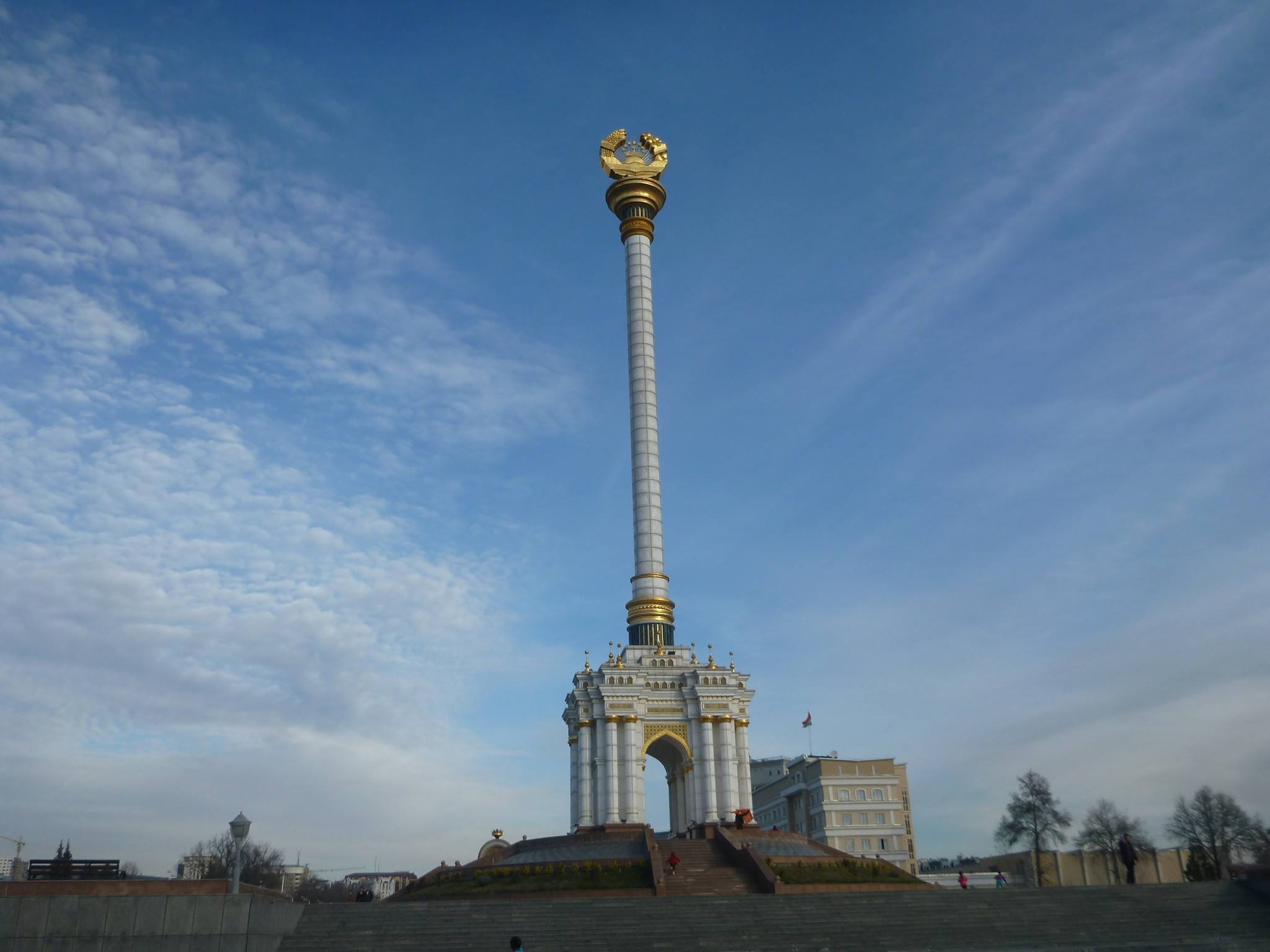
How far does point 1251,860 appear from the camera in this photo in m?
59.5

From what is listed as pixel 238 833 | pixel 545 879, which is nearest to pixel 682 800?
pixel 545 879

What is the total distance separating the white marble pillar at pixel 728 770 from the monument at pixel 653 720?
1.4 inches

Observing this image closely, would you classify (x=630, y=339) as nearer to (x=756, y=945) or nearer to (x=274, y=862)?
(x=756, y=945)

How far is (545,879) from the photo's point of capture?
31.5 meters

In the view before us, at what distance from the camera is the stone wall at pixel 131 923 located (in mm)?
18672

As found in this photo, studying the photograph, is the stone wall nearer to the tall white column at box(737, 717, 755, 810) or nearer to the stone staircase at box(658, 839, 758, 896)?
the stone staircase at box(658, 839, 758, 896)

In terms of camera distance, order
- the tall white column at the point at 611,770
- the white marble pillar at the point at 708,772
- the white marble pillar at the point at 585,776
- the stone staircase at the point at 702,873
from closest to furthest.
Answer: the stone staircase at the point at 702,873 → the tall white column at the point at 611,770 → the white marble pillar at the point at 708,772 → the white marble pillar at the point at 585,776

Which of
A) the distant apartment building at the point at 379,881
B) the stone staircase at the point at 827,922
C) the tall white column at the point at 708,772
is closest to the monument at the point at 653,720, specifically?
the tall white column at the point at 708,772

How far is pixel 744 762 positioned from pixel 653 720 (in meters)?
4.23

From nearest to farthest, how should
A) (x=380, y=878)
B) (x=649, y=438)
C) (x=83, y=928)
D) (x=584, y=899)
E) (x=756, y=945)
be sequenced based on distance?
(x=83, y=928)
(x=756, y=945)
(x=584, y=899)
(x=649, y=438)
(x=380, y=878)

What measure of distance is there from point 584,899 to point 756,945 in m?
5.21

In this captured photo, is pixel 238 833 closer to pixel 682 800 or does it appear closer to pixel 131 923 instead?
pixel 131 923

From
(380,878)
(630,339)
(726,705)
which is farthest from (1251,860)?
(380,878)

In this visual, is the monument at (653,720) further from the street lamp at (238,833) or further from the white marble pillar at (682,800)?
the street lamp at (238,833)
